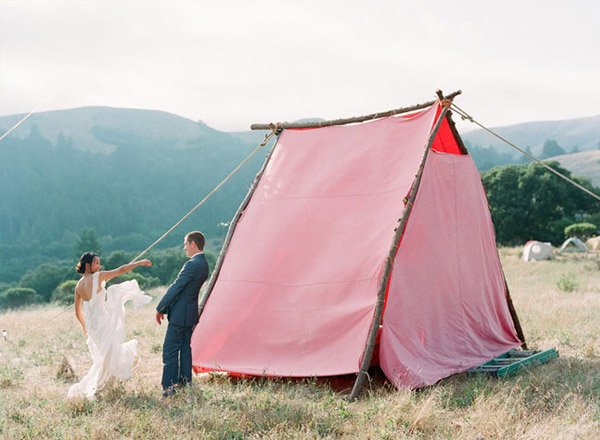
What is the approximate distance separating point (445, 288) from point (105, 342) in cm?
351

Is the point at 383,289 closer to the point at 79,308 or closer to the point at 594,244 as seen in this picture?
the point at 79,308

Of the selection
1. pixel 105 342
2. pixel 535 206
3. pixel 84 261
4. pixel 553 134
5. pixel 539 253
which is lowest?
pixel 539 253

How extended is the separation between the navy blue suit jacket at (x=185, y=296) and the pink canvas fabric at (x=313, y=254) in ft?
2.92

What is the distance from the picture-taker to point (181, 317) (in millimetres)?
6430

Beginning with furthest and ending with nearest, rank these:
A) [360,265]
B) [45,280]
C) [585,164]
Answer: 1. [585,164]
2. [45,280]
3. [360,265]

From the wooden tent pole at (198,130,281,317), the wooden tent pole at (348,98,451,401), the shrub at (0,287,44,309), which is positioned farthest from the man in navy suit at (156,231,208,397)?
the shrub at (0,287,44,309)

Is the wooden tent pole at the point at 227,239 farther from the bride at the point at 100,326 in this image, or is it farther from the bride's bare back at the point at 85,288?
the bride's bare back at the point at 85,288

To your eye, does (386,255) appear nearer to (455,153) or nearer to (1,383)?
(455,153)

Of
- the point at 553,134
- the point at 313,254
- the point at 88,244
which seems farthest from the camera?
the point at 553,134

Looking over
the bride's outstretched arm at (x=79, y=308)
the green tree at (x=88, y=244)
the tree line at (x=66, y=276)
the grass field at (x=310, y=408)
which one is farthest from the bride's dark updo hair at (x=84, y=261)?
the green tree at (x=88, y=244)

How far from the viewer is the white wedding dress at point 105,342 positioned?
640cm

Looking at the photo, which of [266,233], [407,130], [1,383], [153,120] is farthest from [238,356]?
[153,120]

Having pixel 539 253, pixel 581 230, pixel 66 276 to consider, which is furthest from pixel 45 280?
pixel 581 230

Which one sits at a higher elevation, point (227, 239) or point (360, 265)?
point (227, 239)
